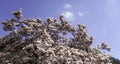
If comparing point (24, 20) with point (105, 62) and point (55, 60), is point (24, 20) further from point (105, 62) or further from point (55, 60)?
point (105, 62)

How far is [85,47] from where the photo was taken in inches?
1185

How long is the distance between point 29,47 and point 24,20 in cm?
568

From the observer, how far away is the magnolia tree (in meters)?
23.0

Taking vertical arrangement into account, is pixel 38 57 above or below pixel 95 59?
below

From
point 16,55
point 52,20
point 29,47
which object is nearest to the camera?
point 29,47

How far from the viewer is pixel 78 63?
25.6 meters

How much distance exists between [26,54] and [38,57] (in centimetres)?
86

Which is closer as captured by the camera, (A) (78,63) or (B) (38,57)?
(B) (38,57)

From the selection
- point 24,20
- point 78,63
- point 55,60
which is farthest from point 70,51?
point 24,20

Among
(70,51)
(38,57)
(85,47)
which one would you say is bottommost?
(38,57)

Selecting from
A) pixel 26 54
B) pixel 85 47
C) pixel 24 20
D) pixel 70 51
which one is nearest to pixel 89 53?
pixel 85 47

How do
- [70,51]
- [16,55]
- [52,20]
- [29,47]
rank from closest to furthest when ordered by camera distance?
[29,47]
[16,55]
[70,51]
[52,20]

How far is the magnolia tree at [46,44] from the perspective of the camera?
23.0m

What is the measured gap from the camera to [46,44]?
23.6 m
